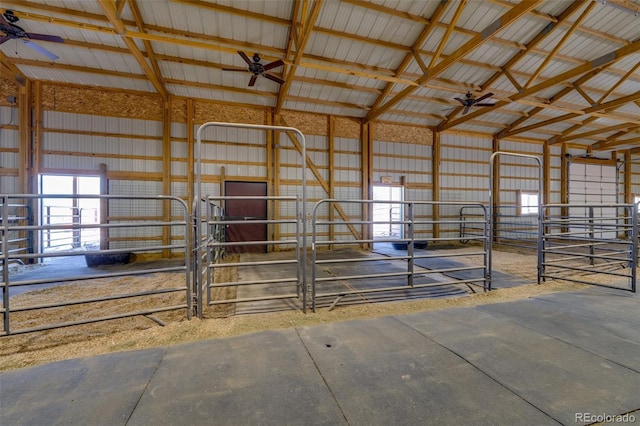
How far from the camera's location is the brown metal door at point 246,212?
7.70 meters

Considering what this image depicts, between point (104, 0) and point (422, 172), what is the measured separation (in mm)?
8862

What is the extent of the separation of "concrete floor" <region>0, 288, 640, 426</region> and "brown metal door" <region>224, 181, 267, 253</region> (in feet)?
18.7

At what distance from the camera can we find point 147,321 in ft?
8.93

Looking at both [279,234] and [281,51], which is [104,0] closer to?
[281,51]

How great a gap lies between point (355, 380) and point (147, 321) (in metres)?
2.19

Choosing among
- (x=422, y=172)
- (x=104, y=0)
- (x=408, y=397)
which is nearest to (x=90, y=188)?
(x=104, y=0)

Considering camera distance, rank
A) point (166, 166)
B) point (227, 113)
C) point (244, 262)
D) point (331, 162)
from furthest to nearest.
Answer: point (331, 162), point (227, 113), point (166, 166), point (244, 262)

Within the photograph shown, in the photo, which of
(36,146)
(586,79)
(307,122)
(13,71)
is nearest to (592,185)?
(586,79)

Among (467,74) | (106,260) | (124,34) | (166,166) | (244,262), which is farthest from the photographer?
(467,74)

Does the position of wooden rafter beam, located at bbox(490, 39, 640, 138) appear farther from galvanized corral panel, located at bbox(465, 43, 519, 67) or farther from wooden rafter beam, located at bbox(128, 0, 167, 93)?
wooden rafter beam, located at bbox(128, 0, 167, 93)

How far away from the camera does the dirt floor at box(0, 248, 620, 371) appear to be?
7.02 feet

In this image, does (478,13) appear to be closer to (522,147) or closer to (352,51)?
(352,51)

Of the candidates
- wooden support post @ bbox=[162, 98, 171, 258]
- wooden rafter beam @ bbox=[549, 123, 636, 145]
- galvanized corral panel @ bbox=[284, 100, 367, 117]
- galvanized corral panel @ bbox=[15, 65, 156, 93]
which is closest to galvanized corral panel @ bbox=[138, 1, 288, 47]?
galvanized corral panel @ bbox=[15, 65, 156, 93]

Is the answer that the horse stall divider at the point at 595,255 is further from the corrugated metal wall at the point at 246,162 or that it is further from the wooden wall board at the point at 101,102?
the wooden wall board at the point at 101,102
